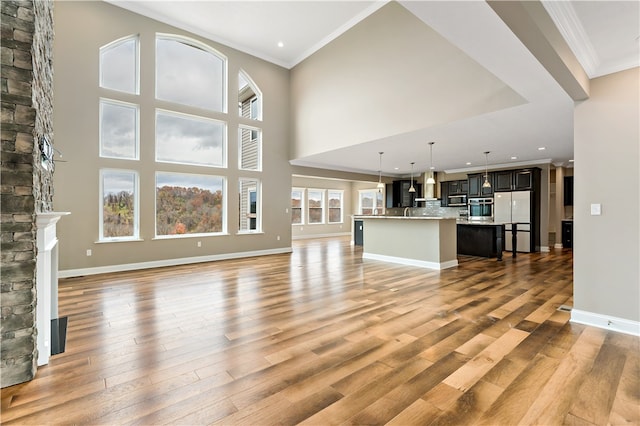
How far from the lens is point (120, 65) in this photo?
606 centimetres

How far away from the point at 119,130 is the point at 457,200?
954 cm

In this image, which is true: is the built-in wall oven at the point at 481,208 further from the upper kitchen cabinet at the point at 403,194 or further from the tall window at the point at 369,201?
the tall window at the point at 369,201

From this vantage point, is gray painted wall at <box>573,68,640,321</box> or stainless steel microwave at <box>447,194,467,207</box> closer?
gray painted wall at <box>573,68,640,321</box>

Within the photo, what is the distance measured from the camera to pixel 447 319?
3184 millimetres

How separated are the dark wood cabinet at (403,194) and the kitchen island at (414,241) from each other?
15.0 ft

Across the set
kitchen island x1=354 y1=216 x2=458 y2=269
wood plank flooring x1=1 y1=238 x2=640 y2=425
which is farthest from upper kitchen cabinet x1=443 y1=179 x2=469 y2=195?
wood plank flooring x1=1 y1=238 x2=640 y2=425

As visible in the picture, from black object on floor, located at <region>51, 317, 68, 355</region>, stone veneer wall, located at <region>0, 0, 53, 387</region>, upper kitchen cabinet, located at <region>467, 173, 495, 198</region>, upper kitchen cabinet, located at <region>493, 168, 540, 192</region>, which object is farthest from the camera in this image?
upper kitchen cabinet, located at <region>467, 173, 495, 198</region>

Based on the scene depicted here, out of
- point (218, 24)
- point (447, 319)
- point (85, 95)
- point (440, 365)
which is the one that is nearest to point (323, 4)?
point (218, 24)

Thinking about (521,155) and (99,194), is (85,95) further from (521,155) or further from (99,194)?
(521,155)

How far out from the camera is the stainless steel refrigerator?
8086mm

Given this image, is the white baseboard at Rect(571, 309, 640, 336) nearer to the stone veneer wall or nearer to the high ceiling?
the high ceiling

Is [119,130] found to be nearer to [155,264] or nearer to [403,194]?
[155,264]

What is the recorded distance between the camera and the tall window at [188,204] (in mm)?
6562

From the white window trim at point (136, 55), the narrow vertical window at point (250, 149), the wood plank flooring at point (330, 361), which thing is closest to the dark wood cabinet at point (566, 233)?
the wood plank flooring at point (330, 361)
